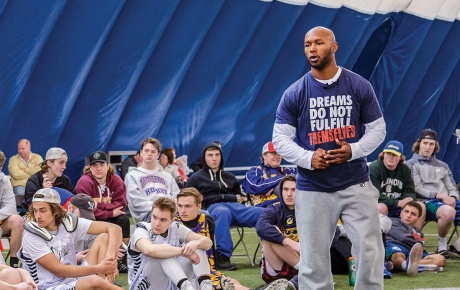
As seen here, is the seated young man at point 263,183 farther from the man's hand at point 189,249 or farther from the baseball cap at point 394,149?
the man's hand at point 189,249

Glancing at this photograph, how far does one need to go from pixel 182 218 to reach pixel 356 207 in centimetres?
307

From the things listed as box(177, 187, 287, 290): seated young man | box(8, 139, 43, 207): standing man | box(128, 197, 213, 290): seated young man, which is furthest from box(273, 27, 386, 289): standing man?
box(8, 139, 43, 207): standing man

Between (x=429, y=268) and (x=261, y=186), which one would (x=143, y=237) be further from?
(x=429, y=268)

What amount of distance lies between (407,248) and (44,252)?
4214 mm

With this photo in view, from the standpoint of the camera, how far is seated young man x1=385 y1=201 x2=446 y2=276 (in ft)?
30.6

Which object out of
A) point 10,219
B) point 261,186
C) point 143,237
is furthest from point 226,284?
point 261,186

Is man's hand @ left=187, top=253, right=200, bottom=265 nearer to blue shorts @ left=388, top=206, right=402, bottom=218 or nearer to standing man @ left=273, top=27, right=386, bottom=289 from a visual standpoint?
standing man @ left=273, top=27, right=386, bottom=289

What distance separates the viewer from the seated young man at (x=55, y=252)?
6.87 meters

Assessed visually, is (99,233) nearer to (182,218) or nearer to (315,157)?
(182,218)

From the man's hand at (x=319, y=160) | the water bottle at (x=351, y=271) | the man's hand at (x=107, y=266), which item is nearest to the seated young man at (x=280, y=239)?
the water bottle at (x=351, y=271)

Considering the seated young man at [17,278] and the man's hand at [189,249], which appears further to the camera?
A: the man's hand at [189,249]

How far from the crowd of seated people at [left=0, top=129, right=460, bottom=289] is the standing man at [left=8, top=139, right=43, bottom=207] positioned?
0.5 inches

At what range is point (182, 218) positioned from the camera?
8508 mm

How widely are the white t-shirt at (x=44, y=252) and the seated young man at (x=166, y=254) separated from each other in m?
0.56
